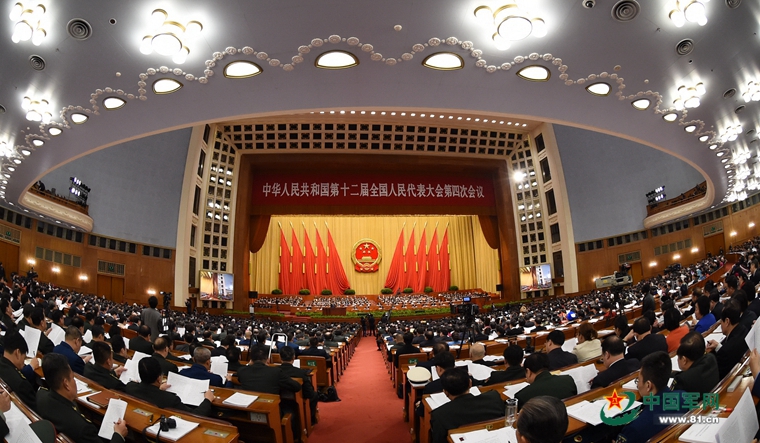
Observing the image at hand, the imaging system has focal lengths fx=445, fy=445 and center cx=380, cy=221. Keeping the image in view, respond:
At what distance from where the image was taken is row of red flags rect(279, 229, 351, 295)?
27.9 metres

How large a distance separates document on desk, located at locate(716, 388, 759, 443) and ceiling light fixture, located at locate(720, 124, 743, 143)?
8.51 metres

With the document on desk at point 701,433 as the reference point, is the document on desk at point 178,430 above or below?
below

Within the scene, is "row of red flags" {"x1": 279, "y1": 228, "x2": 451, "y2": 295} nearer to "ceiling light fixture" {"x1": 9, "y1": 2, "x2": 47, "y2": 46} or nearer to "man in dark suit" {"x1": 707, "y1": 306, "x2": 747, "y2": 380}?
"ceiling light fixture" {"x1": 9, "y1": 2, "x2": 47, "y2": 46}

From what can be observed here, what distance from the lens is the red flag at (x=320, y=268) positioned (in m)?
28.1

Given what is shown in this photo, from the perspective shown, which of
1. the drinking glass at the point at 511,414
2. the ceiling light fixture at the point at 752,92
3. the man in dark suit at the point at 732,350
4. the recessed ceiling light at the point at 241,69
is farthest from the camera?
the ceiling light fixture at the point at 752,92

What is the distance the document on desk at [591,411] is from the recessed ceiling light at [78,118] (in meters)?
7.05

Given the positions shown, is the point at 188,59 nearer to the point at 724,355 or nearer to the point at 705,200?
the point at 724,355

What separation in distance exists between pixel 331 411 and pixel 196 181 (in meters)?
18.2

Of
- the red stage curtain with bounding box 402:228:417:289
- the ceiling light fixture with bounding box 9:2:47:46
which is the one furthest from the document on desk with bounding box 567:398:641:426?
the red stage curtain with bounding box 402:228:417:289

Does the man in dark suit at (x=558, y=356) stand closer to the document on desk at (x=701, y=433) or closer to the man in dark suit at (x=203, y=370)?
the document on desk at (x=701, y=433)

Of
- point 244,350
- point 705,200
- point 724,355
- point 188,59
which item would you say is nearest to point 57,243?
point 244,350

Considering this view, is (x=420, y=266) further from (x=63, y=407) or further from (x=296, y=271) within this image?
(x=63, y=407)

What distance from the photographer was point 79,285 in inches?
703

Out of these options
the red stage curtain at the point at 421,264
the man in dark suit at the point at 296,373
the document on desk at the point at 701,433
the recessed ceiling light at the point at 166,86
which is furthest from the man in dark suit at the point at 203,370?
the red stage curtain at the point at 421,264
